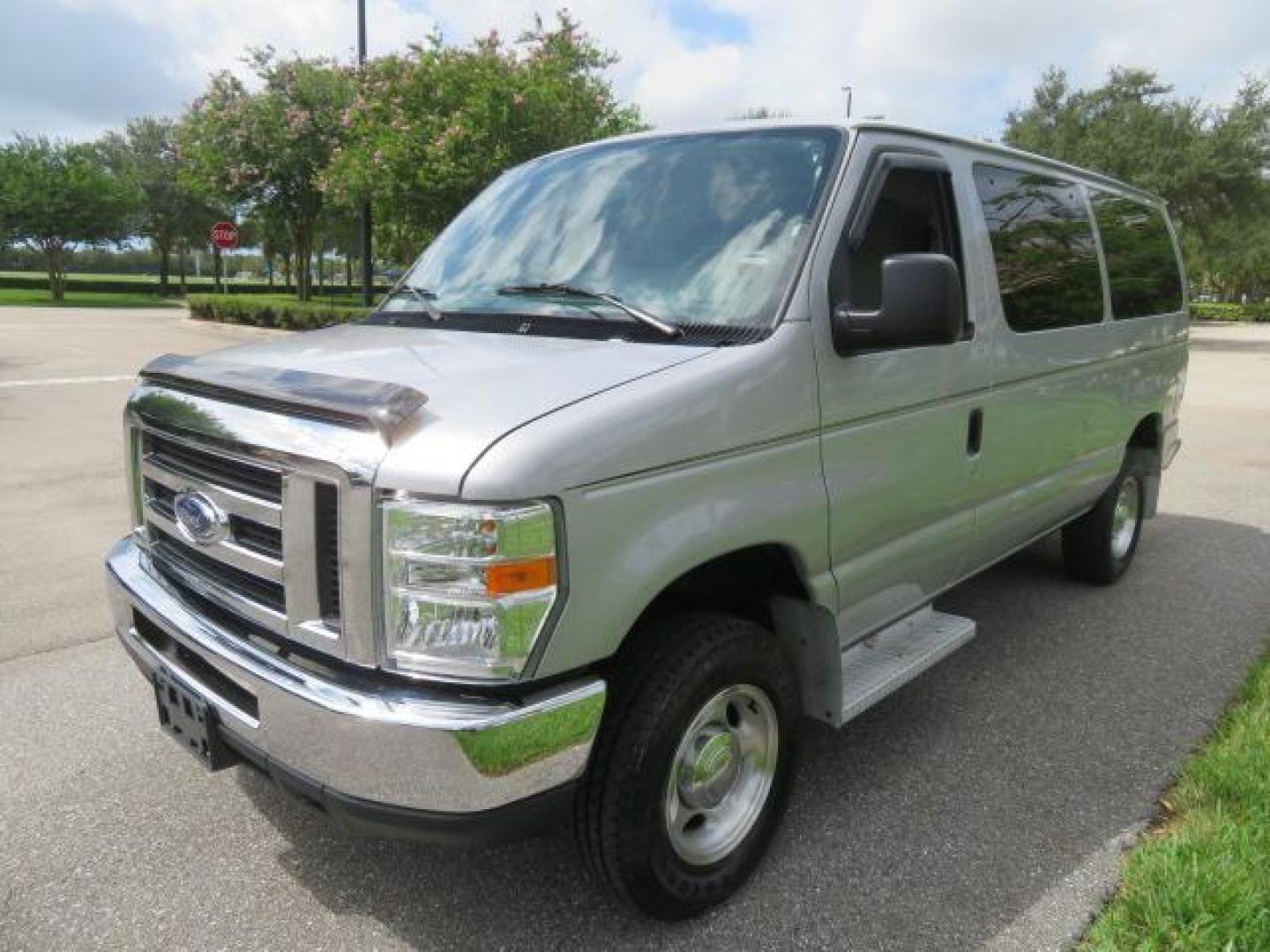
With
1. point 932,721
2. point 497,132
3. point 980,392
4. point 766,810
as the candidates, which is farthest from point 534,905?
point 497,132

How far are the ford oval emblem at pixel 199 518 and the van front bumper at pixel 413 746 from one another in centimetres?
33

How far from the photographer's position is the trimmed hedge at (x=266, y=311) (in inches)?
870

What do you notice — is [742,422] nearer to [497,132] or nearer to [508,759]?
→ [508,759]

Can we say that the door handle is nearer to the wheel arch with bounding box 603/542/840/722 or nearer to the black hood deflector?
the wheel arch with bounding box 603/542/840/722

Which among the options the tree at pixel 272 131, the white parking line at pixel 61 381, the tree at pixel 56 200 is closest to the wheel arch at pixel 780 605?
the white parking line at pixel 61 381

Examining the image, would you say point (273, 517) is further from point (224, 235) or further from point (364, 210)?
point (224, 235)

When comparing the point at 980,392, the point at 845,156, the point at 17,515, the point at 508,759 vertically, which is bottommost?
the point at 17,515

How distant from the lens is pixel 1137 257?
495 centimetres

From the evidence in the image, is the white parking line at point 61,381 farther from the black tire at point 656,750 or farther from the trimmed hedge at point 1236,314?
the trimmed hedge at point 1236,314

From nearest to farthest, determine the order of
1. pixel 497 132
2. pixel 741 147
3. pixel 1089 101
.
Result: pixel 741 147 → pixel 497 132 → pixel 1089 101

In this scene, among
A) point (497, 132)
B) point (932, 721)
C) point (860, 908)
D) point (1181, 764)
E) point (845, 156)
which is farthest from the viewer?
point (497, 132)

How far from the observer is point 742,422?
7.91 feet

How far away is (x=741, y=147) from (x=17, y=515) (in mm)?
5789

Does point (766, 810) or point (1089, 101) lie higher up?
point (1089, 101)
